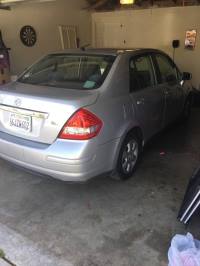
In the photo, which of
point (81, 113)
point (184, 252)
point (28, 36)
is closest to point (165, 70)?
point (81, 113)

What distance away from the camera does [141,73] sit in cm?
330

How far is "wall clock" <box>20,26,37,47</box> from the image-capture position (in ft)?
23.6

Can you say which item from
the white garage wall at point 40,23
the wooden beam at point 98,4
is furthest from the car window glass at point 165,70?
the wooden beam at point 98,4

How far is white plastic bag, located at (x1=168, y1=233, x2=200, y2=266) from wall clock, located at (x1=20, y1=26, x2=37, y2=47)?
6618 mm

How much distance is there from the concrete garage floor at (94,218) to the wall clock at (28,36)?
15.5 ft

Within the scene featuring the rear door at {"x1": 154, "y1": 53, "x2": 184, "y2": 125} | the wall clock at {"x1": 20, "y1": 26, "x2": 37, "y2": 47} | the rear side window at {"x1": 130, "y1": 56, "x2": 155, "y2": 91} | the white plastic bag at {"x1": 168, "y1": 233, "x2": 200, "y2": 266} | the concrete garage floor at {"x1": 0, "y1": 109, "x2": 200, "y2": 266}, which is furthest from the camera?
the wall clock at {"x1": 20, "y1": 26, "x2": 37, "y2": 47}

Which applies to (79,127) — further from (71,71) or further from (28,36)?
(28,36)

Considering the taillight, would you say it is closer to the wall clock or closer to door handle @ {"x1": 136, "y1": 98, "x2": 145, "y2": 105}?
door handle @ {"x1": 136, "y1": 98, "x2": 145, "y2": 105}

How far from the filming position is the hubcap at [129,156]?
2994 mm

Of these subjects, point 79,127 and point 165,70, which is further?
point 165,70

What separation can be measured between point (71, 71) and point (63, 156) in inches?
43.4

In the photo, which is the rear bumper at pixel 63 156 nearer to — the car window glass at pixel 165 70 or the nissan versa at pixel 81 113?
the nissan versa at pixel 81 113

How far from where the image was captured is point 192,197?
215 cm

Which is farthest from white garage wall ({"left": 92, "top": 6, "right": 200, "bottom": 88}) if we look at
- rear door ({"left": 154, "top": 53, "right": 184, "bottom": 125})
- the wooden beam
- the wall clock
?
rear door ({"left": 154, "top": 53, "right": 184, "bottom": 125})
